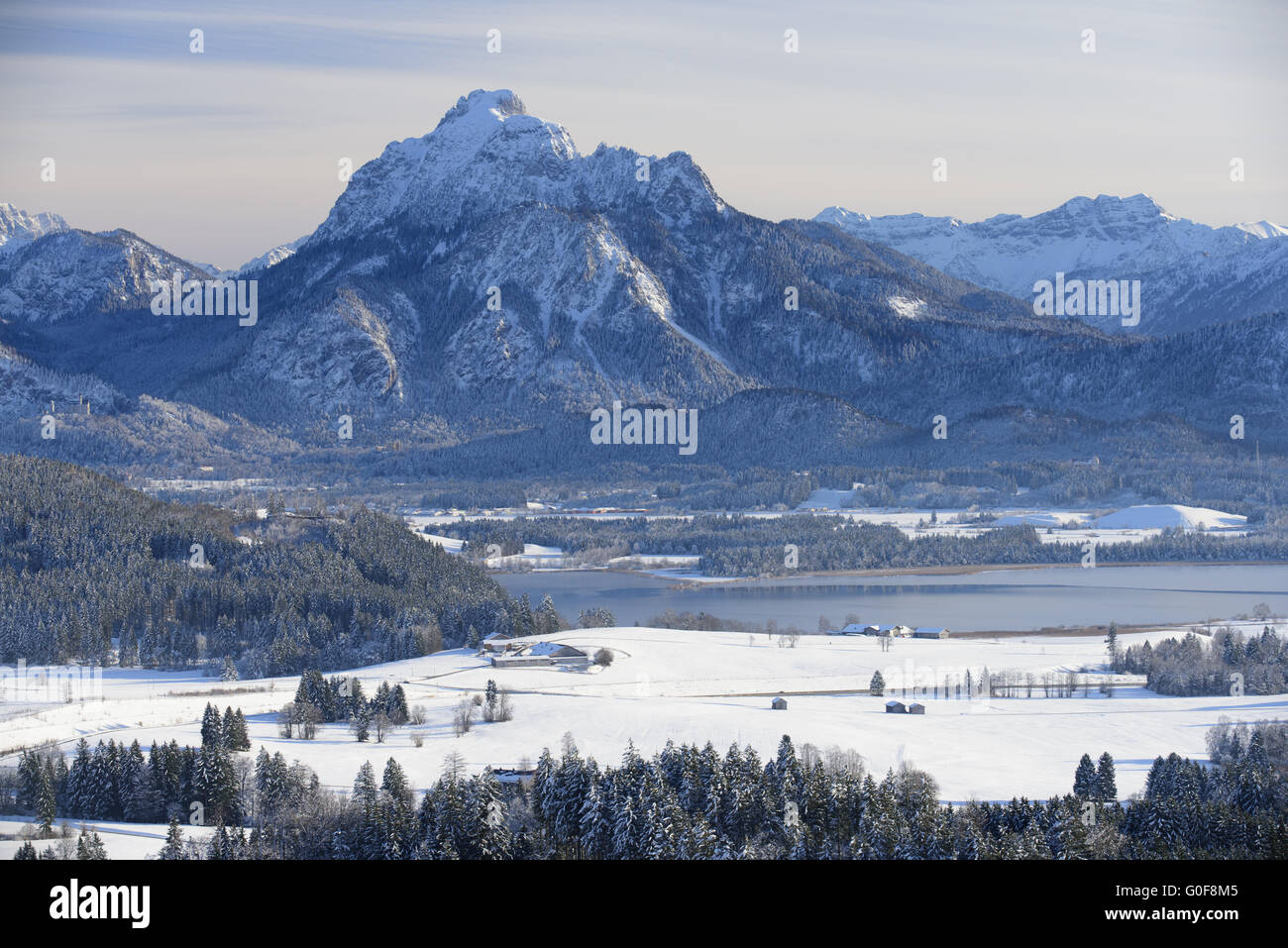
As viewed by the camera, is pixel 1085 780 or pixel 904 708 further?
pixel 904 708

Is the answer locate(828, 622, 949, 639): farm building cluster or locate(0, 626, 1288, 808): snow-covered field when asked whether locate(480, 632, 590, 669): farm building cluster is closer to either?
locate(0, 626, 1288, 808): snow-covered field

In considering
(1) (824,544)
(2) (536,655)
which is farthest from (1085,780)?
(1) (824,544)

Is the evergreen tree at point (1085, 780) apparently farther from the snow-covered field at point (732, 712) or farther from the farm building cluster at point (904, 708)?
the farm building cluster at point (904, 708)
